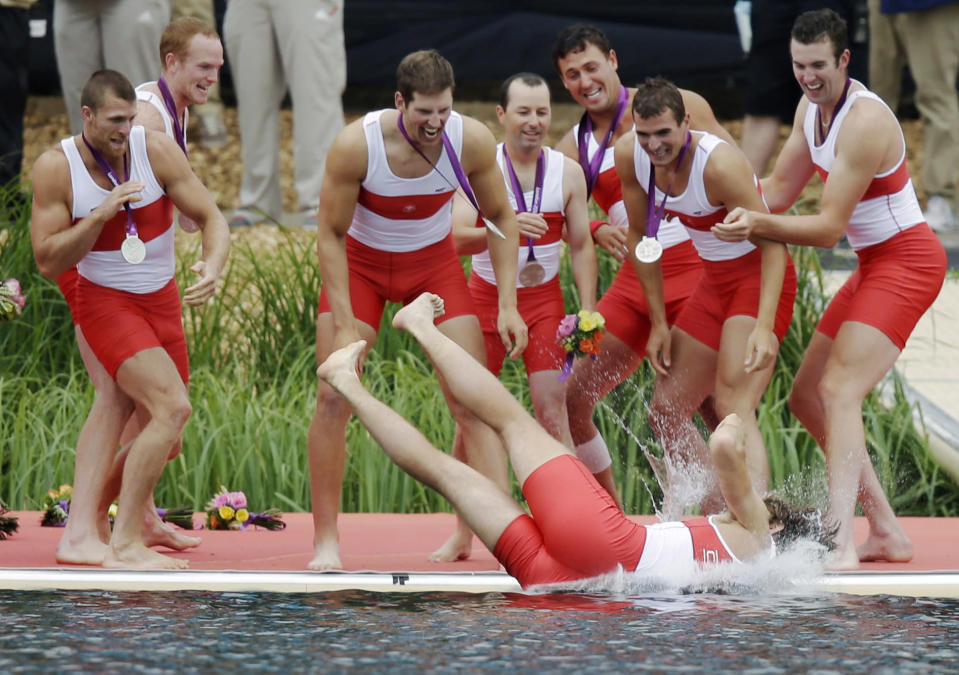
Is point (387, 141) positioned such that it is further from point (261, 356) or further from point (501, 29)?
point (501, 29)

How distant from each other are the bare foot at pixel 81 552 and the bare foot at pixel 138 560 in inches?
3.5

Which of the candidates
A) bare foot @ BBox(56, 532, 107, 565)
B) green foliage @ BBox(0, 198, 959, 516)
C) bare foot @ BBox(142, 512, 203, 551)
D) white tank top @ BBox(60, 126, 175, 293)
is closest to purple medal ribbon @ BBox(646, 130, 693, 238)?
green foliage @ BBox(0, 198, 959, 516)

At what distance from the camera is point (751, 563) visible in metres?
5.59

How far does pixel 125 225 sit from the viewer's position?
233 inches

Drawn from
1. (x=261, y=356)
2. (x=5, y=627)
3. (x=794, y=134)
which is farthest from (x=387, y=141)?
(x=261, y=356)

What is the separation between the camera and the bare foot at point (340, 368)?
18.7ft

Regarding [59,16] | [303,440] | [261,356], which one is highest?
[59,16]

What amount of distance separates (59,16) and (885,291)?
19.2 ft

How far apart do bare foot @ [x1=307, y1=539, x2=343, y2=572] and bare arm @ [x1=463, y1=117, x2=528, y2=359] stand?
927 millimetres

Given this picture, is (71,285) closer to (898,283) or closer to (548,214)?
(548,214)

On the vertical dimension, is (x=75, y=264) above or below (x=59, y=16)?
below

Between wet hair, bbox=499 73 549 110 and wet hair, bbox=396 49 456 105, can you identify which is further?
wet hair, bbox=499 73 549 110

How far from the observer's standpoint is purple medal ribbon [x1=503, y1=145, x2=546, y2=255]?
6.55 metres

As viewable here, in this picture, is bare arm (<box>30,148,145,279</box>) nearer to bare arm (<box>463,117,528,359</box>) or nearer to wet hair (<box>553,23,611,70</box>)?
bare arm (<box>463,117,528,359</box>)
